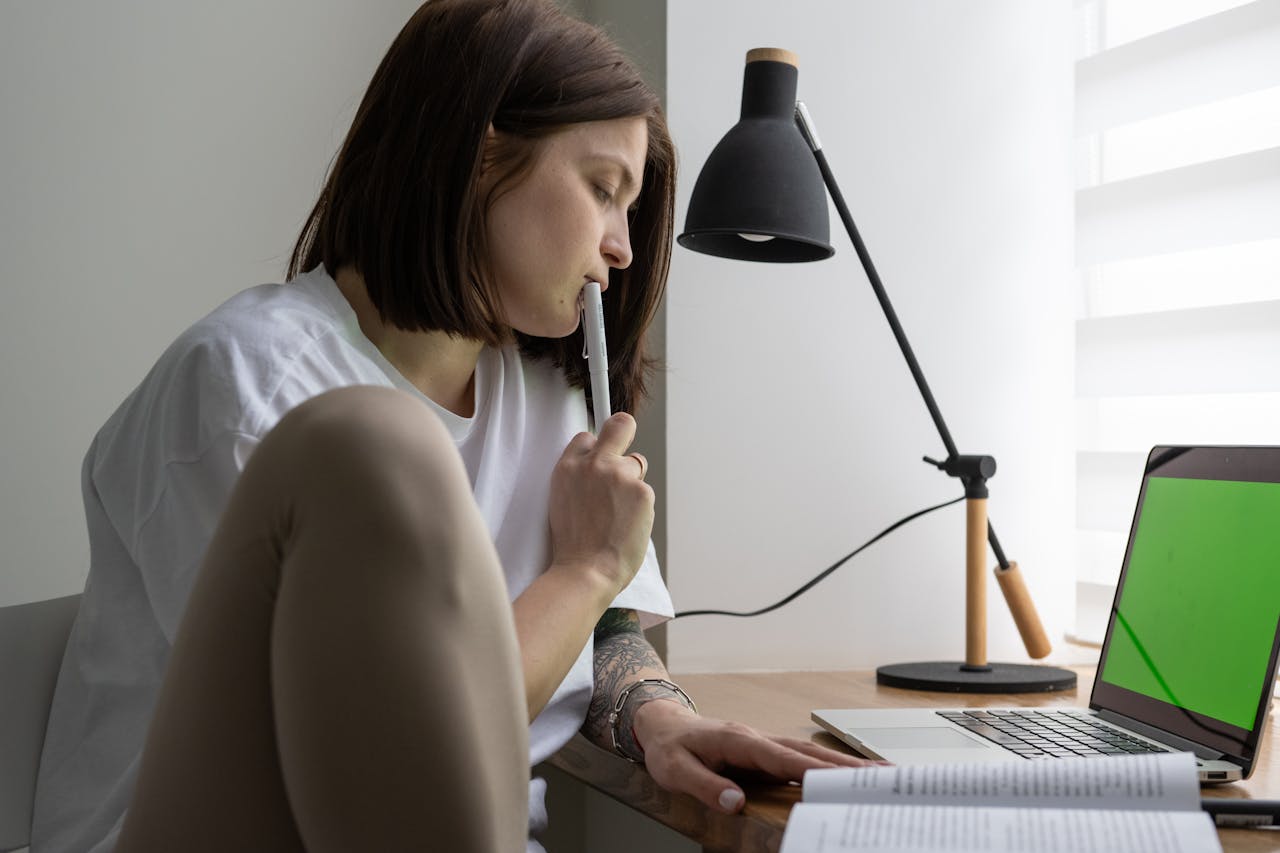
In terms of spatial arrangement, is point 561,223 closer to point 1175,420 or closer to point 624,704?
point 624,704

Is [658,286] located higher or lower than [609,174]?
lower

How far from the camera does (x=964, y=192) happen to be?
1.52 metres

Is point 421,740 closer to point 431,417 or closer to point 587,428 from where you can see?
point 431,417

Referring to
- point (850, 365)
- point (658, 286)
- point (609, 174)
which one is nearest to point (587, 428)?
point (658, 286)

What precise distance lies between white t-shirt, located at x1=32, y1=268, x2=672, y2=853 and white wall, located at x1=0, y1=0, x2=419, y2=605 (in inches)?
24.1

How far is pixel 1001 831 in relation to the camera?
1.92 feet

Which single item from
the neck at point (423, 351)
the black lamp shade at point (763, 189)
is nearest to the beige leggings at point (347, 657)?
the neck at point (423, 351)

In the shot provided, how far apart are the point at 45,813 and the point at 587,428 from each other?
0.58 m

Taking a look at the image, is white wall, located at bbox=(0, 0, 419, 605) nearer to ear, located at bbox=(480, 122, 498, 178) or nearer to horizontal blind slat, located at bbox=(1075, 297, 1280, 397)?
ear, located at bbox=(480, 122, 498, 178)

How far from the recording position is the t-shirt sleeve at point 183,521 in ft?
2.77

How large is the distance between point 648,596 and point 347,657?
60 centimetres

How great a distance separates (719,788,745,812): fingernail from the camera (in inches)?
30.8

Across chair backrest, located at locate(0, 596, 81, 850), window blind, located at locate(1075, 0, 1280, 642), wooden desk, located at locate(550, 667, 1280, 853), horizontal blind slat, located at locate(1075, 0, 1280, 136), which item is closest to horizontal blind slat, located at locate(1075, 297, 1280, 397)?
window blind, located at locate(1075, 0, 1280, 642)

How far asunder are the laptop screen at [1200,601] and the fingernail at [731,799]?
0.33m
